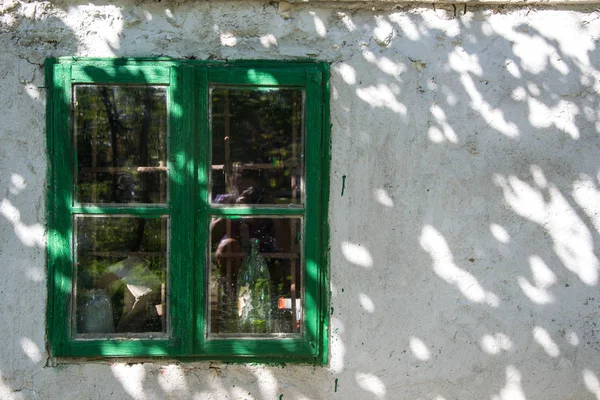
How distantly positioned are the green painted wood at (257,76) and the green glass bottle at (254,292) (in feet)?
2.46

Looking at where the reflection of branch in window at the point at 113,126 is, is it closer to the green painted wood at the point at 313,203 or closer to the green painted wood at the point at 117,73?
the green painted wood at the point at 117,73

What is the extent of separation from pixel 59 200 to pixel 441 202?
1.77 meters

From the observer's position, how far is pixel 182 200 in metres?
2.94

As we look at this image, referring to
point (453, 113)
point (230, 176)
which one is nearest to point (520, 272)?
point (453, 113)

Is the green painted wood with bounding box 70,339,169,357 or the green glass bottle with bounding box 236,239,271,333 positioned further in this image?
the green glass bottle with bounding box 236,239,271,333

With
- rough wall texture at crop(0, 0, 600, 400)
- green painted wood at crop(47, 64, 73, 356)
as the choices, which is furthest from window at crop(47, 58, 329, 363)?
rough wall texture at crop(0, 0, 600, 400)

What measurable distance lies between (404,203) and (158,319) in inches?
50.6

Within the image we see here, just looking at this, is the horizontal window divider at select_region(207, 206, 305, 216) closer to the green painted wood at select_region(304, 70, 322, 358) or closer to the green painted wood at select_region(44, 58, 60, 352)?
the green painted wood at select_region(304, 70, 322, 358)

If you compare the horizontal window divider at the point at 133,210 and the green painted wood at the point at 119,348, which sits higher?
the horizontal window divider at the point at 133,210

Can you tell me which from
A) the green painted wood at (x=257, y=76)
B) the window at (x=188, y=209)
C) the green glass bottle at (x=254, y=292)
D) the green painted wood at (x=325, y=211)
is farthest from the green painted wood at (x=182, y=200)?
the green painted wood at (x=325, y=211)

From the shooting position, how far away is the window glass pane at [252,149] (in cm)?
301

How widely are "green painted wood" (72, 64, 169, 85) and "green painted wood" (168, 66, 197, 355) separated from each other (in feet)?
0.29

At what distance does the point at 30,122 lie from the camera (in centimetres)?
294

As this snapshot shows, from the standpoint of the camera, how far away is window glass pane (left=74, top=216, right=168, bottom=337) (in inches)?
118
